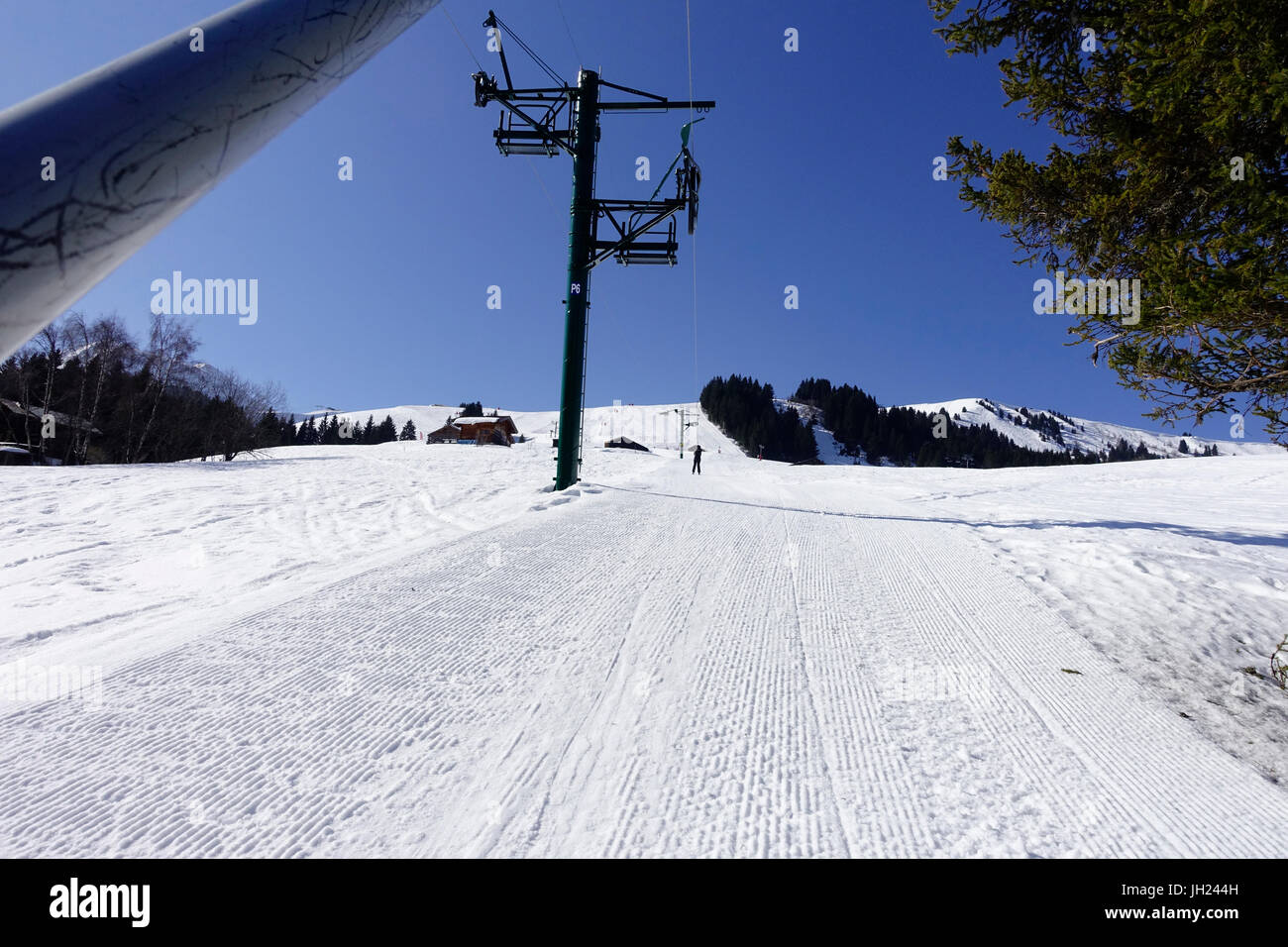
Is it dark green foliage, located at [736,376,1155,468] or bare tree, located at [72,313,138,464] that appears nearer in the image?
bare tree, located at [72,313,138,464]

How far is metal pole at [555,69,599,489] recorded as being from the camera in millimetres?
9367

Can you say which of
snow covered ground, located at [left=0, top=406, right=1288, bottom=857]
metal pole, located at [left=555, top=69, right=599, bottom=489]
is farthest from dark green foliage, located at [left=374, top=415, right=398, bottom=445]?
snow covered ground, located at [left=0, top=406, right=1288, bottom=857]

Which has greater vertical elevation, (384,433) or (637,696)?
(384,433)

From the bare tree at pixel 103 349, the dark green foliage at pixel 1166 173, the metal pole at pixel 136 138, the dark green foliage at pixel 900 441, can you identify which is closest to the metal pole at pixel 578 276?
the dark green foliage at pixel 1166 173

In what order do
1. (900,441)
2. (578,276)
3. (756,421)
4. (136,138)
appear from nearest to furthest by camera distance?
1. (136,138)
2. (578,276)
3. (756,421)
4. (900,441)

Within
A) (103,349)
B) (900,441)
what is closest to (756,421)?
(900,441)

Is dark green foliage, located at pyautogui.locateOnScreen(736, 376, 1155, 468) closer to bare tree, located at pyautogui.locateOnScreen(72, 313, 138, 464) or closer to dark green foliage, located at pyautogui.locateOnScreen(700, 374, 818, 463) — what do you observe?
dark green foliage, located at pyautogui.locateOnScreen(700, 374, 818, 463)

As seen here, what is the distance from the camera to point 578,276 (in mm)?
9438

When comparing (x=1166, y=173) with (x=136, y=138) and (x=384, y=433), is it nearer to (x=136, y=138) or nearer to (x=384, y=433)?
(x=136, y=138)

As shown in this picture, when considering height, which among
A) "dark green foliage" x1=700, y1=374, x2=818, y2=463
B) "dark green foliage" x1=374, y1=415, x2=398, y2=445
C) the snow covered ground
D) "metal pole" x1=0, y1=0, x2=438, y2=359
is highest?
"dark green foliage" x1=700, y1=374, x2=818, y2=463

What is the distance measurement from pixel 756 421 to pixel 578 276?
92.4m

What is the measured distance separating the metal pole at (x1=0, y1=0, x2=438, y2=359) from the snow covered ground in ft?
5.43
